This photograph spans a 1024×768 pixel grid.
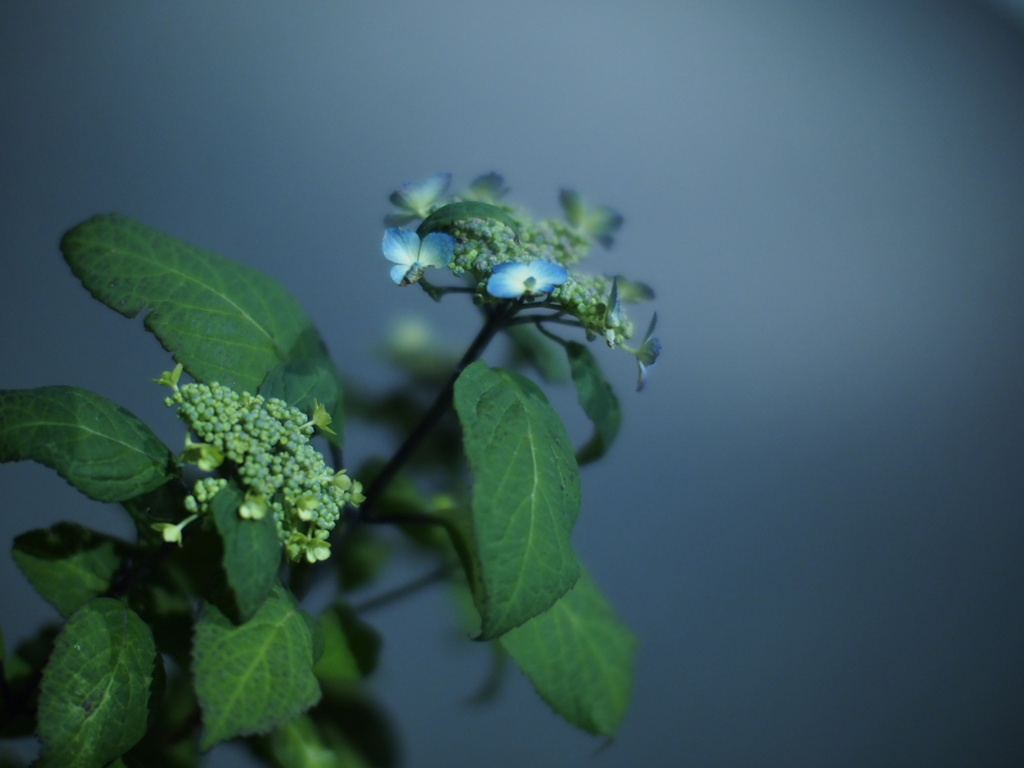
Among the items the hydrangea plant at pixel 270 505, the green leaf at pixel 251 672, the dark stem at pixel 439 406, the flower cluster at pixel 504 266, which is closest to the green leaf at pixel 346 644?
the hydrangea plant at pixel 270 505

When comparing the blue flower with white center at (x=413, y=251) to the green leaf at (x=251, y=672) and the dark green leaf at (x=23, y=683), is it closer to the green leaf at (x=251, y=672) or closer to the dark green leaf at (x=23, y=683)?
the green leaf at (x=251, y=672)

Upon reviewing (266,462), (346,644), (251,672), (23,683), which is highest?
(266,462)

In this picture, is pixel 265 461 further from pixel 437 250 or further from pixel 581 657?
pixel 581 657

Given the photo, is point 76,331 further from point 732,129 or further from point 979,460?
point 979,460

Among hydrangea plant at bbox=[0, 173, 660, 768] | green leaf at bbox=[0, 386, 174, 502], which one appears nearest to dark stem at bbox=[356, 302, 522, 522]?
hydrangea plant at bbox=[0, 173, 660, 768]

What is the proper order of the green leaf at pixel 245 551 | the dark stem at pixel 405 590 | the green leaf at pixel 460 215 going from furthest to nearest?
the dark stem at pixel 405 590
the green leaf at pixel 460 215
the green leaf at pixel 245 551

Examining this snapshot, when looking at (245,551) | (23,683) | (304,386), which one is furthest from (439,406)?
(23,683)

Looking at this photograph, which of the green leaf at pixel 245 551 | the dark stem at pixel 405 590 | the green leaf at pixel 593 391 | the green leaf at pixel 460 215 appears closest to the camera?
the green leaf at pixel 245 551

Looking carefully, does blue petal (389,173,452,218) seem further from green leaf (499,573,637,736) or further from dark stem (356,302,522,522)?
green leaf (499,573,637,736)
